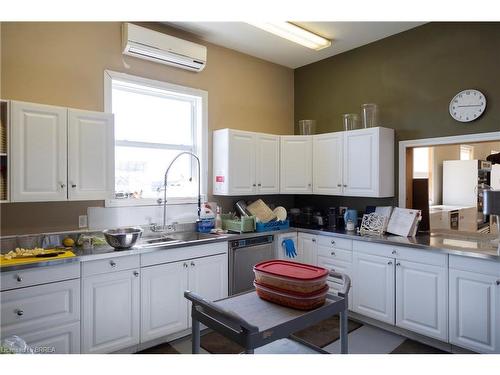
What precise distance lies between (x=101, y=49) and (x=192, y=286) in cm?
229

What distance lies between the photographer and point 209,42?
389 centimetres

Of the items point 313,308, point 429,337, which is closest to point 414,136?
point 429,337

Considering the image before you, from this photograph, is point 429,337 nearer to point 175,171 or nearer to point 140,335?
point 140,335

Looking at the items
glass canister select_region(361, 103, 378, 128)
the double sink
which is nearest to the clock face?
glass canister select_region(361, 103, 378, 128)

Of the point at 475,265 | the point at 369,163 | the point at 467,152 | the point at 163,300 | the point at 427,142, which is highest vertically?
the point at 467,152

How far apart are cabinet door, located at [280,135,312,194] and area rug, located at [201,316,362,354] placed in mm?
1540

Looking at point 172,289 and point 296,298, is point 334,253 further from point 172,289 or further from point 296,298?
point 296,298

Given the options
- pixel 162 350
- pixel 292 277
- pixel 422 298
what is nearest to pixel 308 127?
pixel 422 298

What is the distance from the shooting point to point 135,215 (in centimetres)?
333

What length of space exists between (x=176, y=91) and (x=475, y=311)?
331 cm

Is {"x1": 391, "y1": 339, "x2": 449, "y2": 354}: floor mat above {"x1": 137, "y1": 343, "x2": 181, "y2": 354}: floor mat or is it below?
below

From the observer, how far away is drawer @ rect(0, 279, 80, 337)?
2.12 m

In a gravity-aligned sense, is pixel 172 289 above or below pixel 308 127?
below

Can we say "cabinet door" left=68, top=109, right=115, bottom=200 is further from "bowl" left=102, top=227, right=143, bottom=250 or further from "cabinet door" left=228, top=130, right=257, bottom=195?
"cabinet door" left=228, top=130, right=257, bottom=195
